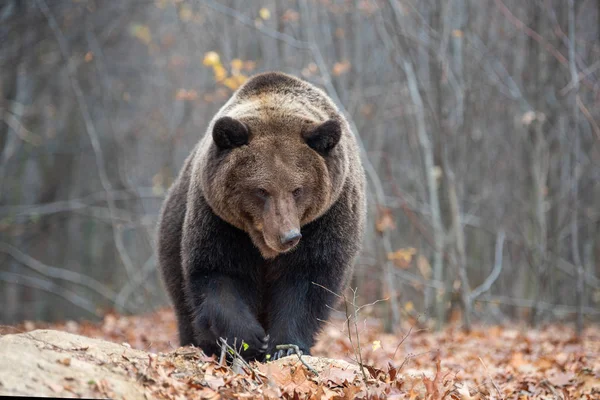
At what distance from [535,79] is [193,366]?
1019 cm

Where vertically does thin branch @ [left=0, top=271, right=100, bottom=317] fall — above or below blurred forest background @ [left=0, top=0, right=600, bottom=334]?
below

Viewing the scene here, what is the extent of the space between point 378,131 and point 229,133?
13035 mm

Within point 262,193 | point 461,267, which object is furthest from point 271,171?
point 461,267

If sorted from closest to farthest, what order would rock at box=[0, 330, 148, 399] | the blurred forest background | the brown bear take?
rock at box=[0, 330, 148, 399] → the brown bear → the blurred forest background

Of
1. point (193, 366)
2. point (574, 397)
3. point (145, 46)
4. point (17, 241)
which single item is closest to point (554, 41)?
point (574, 397)

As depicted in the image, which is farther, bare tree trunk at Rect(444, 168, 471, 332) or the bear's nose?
bare tree trunk at Rect(444, 168, 471, 332)

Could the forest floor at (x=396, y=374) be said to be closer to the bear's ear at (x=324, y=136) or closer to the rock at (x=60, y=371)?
the rock at (x=60, y=371)

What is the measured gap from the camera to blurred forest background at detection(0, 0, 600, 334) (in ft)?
38.5

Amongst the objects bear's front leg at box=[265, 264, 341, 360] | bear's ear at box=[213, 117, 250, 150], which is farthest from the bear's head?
bear's front leg at box=[265, 264, 341, 360]

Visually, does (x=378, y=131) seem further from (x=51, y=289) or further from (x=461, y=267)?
(x=51, y=289)

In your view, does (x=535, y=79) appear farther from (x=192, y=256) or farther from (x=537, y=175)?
(x=192, y=256)

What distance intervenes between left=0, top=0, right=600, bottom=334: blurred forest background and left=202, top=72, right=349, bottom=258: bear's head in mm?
1419

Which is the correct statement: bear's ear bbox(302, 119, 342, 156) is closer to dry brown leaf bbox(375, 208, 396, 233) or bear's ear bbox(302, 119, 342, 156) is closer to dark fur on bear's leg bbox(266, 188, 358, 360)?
dark fur on bear's leg bbox(266, 188, 358, 360)

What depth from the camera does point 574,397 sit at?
17.7 ft
